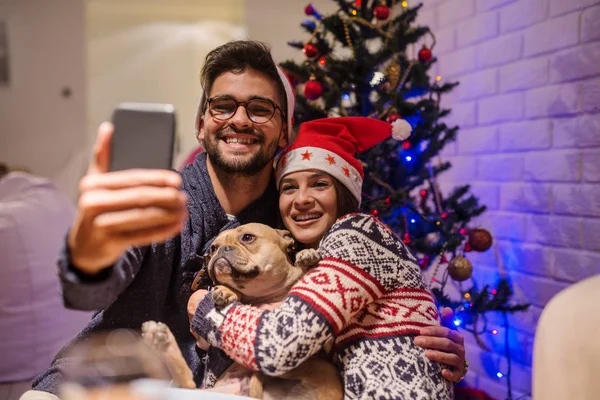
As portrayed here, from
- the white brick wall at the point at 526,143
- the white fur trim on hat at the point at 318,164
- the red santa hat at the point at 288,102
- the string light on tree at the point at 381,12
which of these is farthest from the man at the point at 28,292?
the white brick wall at the point at 526,143

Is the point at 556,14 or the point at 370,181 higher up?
the point at 556,14

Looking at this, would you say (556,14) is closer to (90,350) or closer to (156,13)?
(90,350)

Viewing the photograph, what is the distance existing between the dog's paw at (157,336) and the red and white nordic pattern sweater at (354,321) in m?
0.13

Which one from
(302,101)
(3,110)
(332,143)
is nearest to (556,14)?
(302,101)

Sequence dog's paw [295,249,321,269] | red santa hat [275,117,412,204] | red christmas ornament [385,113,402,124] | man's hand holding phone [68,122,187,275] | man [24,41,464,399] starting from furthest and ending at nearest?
red christmas ornament [385,113,402,124]
red santa hat [275,117,412,204]
man [24,41,464,399]
dog's paw [295,249,321,269]
man's hand holding phone [68,122,187,275]

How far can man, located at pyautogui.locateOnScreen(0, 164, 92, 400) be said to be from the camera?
7.32 feet

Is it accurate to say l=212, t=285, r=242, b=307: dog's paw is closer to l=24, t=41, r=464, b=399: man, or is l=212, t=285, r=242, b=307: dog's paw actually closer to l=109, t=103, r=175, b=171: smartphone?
l=24, t=41, r=464, b=399: man

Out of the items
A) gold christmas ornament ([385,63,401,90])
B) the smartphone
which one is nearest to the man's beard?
the smartphone

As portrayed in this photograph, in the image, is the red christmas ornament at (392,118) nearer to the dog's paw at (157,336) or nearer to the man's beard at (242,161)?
the man's beard at (242,161)

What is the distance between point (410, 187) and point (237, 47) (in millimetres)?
888

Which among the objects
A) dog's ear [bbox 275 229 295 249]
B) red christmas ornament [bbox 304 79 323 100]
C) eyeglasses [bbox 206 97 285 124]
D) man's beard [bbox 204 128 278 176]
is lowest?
dog's ear [bbox 275 229 295 249]

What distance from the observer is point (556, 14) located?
2.19 metres

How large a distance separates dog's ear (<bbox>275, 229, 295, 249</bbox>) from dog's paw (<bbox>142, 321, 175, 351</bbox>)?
380mm

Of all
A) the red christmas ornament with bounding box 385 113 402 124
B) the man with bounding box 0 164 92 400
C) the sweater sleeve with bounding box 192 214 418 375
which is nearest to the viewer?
the sweater sleeve with bounding box 192 214 418 375
